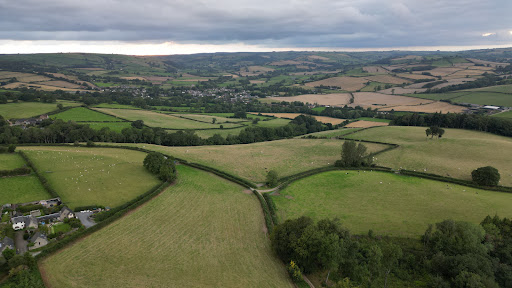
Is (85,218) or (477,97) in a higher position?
(477,97)

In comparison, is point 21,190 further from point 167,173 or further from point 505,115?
point 505,115

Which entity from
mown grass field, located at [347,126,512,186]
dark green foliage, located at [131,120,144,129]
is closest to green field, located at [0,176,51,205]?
dark green foliage, located at [131,120,144,129]

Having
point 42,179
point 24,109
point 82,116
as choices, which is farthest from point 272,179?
point 24,109

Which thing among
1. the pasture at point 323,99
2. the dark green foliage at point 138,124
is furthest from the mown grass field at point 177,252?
the pasture at point 323,99

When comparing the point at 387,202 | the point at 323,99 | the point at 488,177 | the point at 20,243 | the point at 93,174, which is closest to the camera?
the point at 20,243

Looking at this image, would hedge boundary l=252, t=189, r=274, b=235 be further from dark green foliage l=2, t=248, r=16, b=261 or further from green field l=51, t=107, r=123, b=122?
green field l=51, t=107, r=123, b=122

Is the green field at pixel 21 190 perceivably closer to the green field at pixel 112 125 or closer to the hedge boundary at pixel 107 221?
the hedge boundary at pixel 107 221
